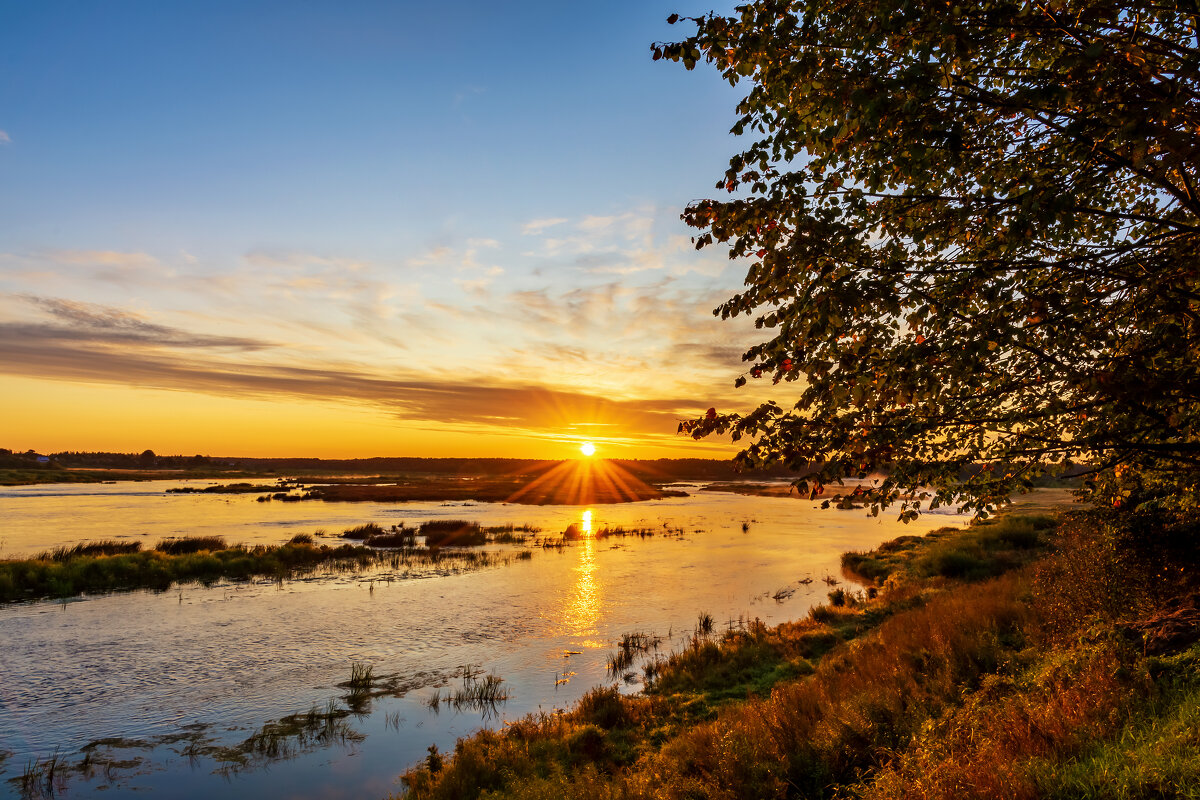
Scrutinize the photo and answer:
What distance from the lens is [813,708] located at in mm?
10633

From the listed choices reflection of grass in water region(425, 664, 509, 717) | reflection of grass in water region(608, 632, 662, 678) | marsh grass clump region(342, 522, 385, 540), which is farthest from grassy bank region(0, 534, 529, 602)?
reflection of grass in water region(425, 664, 509, 717)

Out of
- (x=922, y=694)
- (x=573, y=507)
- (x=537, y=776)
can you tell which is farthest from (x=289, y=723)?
(x=573, y=507)

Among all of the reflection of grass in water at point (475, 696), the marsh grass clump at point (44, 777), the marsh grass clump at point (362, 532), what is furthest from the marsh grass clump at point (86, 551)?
the reflection of grass in water at point (475, 696)

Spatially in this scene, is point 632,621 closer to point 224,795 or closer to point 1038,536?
point 224,795

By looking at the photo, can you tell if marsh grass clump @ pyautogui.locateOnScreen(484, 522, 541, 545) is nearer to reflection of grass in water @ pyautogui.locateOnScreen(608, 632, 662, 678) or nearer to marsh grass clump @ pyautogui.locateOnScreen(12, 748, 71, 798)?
reflection of grass in water @ pyautogui.locateOnScreen(608, 632, 662, 678)

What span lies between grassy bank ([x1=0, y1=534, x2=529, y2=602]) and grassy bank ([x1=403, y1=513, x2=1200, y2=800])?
23.0 meters

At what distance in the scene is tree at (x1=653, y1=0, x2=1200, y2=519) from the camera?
4586mm

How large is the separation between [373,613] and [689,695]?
1497 centimetres

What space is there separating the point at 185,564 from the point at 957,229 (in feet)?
118

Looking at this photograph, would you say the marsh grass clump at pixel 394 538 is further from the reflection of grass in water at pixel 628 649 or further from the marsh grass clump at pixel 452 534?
the reflection of grass in water at pixel 628 649

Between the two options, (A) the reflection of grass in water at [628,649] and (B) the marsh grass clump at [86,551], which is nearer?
(A) the reflection of grass in water at [628,649]

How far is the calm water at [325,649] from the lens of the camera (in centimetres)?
1273

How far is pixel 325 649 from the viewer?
19.7 meters

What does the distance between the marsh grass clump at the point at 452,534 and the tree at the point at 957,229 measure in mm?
40276
